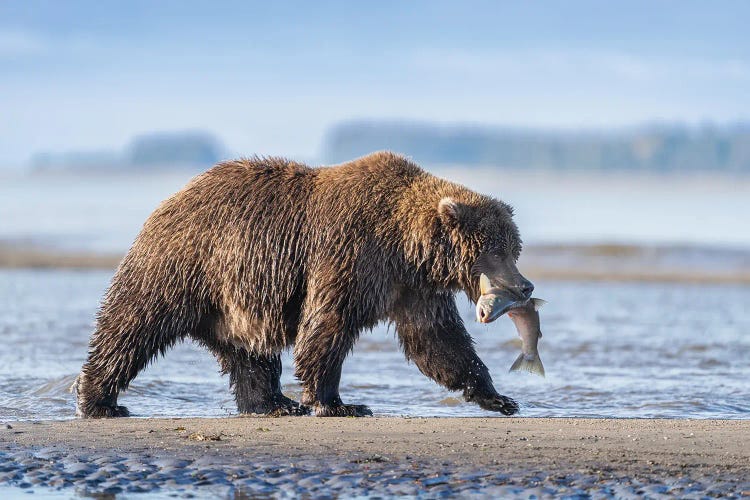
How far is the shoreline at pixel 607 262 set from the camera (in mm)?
24344

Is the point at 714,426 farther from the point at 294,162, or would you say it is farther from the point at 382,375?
the point at 382,375

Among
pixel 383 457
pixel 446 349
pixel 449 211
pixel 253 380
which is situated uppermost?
pixel 449 211

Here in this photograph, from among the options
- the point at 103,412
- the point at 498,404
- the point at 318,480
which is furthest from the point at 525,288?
the point at 103,412

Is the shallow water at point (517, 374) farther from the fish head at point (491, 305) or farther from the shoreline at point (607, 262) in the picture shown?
the shoreline at point (607, 262)

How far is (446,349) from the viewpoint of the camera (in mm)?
9250

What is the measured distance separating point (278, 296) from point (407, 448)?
187cm

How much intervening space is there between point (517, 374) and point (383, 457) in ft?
A: 15.6

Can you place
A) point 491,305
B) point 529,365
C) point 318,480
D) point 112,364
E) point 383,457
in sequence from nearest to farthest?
point 318,480, point 383,457, point 491,305, point 112,364, point 529,365

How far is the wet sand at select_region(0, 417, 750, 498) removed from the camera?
6598 mm

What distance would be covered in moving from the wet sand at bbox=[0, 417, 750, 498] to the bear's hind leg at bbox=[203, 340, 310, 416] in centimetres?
95

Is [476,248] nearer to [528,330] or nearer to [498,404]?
[528,330]

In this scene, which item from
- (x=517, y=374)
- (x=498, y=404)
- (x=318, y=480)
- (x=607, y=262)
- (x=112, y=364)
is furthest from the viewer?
Result: (x=607, y=262)

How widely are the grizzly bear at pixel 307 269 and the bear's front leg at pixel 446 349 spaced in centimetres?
1

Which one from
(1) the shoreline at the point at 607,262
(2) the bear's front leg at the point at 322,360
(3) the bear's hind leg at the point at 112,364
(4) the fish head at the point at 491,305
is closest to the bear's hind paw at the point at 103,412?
(3) the bear's hind leg at the point at 112,364
